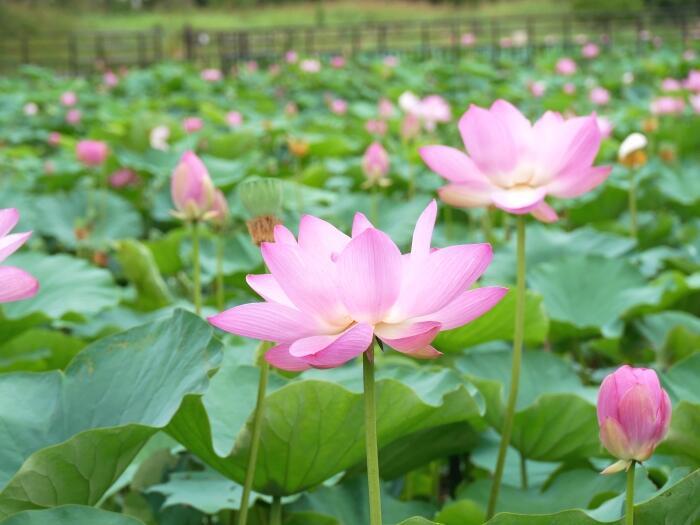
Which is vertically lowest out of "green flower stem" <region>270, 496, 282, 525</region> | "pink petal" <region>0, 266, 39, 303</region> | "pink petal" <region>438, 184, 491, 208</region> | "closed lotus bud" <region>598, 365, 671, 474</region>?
"green flower stem" <region>270, 496, 282, 525</region>

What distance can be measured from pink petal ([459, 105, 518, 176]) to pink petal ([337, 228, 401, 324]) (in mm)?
309

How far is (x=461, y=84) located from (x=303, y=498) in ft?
17.1

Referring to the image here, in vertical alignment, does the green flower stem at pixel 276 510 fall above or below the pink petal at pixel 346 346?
below

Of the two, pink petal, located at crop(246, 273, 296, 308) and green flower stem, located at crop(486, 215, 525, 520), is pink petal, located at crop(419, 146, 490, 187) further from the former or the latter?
pink petal, located at crop(246, 273, 296, 308)

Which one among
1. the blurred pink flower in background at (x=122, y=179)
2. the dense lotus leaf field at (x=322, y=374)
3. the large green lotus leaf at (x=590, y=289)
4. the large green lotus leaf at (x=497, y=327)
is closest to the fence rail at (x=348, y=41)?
the blurred pink flower in background at (x=122, y=179)

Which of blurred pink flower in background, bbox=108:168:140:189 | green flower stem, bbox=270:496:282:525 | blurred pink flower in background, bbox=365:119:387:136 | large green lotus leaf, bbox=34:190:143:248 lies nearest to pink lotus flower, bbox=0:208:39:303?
green flower stem, bbox=270:496:282:525

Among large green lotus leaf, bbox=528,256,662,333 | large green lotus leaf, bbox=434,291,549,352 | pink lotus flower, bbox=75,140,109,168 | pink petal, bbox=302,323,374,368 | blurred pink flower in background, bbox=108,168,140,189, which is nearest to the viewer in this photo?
pink petal, bbox=302,323,374,368

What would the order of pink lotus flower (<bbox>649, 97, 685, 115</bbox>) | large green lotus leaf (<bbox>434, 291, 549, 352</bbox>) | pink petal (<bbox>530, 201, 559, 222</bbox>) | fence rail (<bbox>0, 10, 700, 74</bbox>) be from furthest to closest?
fence rail (<bbox>0, 10, 700, 74</bbox>) < pink lotus flower (<bbox>649, 97, 685, 115</bbox>) < large green lotus leaf (<bbox>434, 291, 549, 352</bbox>) < pink petal (<bbox>530, 201, 559, 222</bbox>)

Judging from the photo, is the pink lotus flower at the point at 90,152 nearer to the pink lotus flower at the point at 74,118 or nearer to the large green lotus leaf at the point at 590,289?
the large green lotus leaf at the point at 590,289

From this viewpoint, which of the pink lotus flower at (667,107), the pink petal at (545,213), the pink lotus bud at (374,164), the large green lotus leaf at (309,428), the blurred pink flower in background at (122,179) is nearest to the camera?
the large green lotus leaf at (309,428)

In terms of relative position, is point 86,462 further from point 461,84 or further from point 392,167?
point 461,84

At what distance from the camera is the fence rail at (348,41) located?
910 cm

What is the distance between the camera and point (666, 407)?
0.56 meters

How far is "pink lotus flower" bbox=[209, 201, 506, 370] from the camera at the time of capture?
0.52 meters
